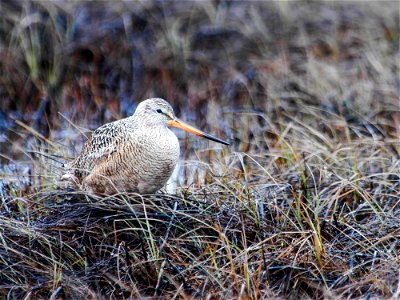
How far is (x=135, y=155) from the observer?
4500 mm

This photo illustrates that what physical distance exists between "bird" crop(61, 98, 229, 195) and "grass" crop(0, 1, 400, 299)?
0.10 m

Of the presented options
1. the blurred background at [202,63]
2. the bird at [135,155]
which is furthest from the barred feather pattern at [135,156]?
the blurred background at [202,63]

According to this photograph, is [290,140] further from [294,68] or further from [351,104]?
[294,68]

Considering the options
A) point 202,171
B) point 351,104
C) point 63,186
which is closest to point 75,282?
point 63,186

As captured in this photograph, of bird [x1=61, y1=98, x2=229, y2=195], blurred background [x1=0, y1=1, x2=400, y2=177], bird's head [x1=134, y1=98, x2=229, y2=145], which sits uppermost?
bird's head [x1=134, y1=98, x2=229, y2=145]

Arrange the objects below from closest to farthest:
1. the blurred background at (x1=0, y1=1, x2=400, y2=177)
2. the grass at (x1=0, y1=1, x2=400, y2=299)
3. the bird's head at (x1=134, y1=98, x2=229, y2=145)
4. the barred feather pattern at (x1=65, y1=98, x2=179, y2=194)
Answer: the grass at (x1=0, y1=1, x2=400, y2=299) < the barred feather pattern at (x1=65, y1=98, x2=179, y2=194) < the bird's head at (x1=134, y1=98, x2=229, y2=145) < the blurred background at (x1=0, y1=1, x2=400, y2=177)

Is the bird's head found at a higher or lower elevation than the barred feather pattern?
higher

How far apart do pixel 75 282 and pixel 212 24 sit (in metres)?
4.52

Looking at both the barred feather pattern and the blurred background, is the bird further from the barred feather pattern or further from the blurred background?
the blurred background

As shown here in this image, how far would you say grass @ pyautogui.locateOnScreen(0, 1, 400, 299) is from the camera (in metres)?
4.01

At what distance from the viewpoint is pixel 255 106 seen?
707cm

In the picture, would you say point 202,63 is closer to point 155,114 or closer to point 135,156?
point 155,114

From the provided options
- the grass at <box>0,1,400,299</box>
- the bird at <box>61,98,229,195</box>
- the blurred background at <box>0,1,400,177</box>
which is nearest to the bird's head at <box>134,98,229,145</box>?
the bird at <box>61,98,229,195</box>

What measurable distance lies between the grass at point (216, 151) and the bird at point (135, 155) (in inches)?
3.8
